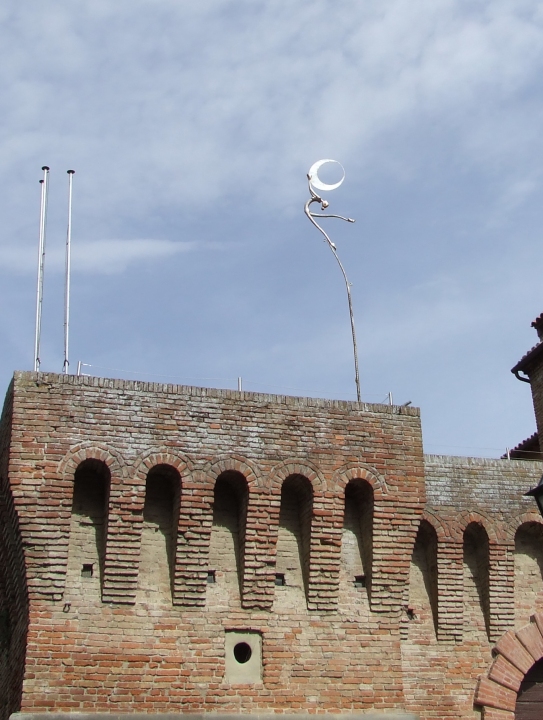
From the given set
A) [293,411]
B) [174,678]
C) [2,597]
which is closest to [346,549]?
[293,411]

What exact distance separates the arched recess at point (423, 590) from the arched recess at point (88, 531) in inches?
192

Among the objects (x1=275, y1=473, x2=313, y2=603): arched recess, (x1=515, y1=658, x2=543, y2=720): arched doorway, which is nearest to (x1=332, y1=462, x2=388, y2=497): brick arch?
(x1=275, y1=473, x2=313, y2=603): arched recess

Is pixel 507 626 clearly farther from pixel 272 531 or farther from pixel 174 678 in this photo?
pixel 174 678

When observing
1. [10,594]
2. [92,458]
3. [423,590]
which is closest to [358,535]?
[423,590]

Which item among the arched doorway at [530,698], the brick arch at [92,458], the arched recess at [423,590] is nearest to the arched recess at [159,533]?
the brick arch at [92,458]

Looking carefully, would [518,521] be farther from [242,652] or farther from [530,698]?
[242,652]

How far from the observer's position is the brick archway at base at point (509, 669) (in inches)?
582

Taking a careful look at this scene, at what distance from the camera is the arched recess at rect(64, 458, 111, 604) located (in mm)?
13242

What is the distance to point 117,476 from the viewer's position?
44.4 ft

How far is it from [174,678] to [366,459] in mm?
4197

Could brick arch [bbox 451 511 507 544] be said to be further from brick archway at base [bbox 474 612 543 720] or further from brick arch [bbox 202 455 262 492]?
brick arch [bbox 202 455 262 492]

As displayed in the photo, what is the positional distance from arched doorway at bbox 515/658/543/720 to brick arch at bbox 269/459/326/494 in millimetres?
4579

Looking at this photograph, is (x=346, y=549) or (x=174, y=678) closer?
(x=174, y=678)

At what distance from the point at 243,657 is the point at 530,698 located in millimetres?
4874
